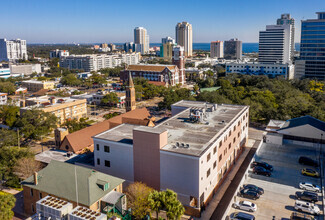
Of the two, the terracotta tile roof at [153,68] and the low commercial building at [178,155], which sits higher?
the terracotta tile roof at [153,68]

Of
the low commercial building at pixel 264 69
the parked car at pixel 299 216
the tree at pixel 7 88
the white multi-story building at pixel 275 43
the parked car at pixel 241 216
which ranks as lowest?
Answer: the parked car at pixel 241 216

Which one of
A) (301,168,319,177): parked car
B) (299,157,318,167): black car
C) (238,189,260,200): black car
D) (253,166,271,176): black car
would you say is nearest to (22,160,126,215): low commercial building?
(238,189,260,200): black car

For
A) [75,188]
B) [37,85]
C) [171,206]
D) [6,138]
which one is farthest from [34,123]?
[37,85]

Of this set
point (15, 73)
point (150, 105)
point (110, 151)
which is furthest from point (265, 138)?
point (15, 73)

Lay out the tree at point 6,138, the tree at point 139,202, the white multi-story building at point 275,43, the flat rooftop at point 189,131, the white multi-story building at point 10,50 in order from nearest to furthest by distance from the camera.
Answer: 1. the tree at point 139,202
2. the flat rooftop at point 189,131
3. the tree at point 6,138
4. the white multi-story building at point 275,43
5. the white multi-story building at point 10,50

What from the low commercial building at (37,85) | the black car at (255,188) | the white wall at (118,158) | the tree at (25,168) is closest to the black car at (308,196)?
the black car at (255,188)

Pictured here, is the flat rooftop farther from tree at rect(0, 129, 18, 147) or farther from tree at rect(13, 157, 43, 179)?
tree at rect(0, 129, 18, 147)

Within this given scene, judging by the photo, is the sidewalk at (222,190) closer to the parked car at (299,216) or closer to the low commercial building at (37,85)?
the parked car at (299,216)

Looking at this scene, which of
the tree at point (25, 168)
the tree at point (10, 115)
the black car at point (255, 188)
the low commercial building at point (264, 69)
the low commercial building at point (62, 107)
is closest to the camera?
the black car at point (255, 188)
